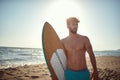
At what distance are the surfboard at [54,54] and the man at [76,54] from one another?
215 millimetres

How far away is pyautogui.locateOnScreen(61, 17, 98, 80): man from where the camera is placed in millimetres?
2926

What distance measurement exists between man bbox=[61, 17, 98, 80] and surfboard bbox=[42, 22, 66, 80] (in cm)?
22

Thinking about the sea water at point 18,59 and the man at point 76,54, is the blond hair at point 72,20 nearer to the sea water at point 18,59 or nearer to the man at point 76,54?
the man at point 76,54

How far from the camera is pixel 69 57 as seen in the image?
309cm

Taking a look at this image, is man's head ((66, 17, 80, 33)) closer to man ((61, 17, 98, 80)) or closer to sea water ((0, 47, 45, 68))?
man ((61, 17, 98, 80))

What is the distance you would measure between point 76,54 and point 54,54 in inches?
22.3

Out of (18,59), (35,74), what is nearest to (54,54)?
(35,74)

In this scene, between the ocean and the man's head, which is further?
the ocean

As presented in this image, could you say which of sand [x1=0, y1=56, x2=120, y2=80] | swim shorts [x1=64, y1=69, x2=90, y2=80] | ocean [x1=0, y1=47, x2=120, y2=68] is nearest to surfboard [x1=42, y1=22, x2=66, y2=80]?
swim shorts [x1=64, y1=69, x2=90, y2=80]

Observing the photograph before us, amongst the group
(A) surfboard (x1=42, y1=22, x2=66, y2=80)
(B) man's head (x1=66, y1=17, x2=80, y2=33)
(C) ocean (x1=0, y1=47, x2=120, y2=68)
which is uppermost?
(B) man's head (x1=66, y1=17, x2=80, y2=33)

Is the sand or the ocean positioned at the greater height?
the sand

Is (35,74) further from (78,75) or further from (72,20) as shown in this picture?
(72,20)

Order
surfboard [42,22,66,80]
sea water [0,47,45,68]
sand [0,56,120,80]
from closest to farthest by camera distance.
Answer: surfboard [42,22,66,80]
sand [0,56,120,80]
sea water [0,47,45,68]

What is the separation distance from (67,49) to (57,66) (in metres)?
0.42
